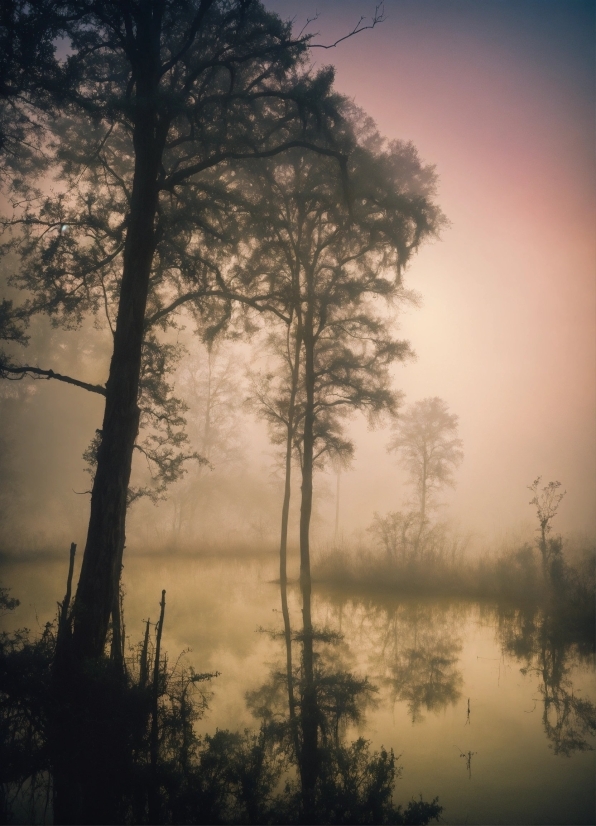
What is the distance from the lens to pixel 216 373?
104 feet

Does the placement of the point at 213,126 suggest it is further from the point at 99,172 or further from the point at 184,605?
the point at 184,605

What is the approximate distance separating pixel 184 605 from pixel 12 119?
36.2ft

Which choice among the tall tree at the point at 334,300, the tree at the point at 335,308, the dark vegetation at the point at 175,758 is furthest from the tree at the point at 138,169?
the tree at the point at 335,308

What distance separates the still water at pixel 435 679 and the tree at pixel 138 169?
3.45 metres

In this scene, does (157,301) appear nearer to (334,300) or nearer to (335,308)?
(334,300)

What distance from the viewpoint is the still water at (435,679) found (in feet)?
15.5

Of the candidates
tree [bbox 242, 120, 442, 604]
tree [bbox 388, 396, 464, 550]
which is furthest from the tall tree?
tree [bbox 388, 396, 464, 550]

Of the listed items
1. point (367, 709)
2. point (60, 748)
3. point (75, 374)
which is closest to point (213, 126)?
point (60, 748)

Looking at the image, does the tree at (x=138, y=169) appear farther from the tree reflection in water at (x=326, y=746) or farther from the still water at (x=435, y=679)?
the still water at (x=435, y=679)

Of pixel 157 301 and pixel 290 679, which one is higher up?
pixel 157 301

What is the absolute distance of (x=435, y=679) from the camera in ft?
24.8

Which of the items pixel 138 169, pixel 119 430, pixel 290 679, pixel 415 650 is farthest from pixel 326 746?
pixel 138 169

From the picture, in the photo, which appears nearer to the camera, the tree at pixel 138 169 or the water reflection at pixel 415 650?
the tree at pixel 138 169

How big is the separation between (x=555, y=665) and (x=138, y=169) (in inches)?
428
